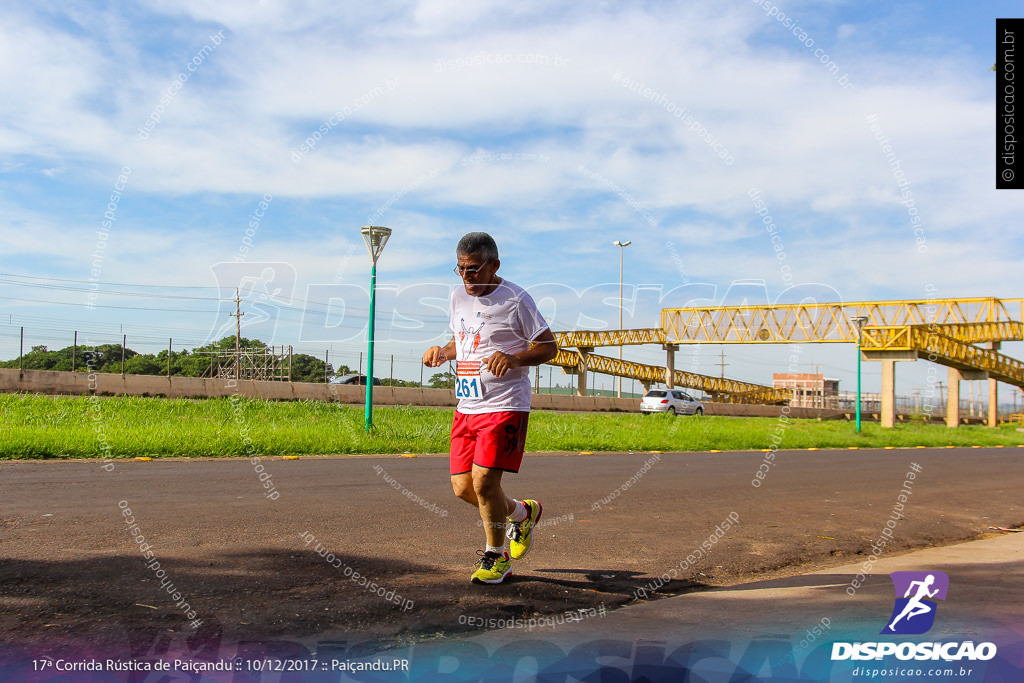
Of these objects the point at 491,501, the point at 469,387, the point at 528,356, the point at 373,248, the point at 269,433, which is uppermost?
the point at 373,248

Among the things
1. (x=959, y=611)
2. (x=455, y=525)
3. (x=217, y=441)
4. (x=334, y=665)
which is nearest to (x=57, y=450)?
(x=217, y=441)

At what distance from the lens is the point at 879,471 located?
12703 mm

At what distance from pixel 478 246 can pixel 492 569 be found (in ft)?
5.91

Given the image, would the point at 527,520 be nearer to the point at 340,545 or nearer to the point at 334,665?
the point at 340,545

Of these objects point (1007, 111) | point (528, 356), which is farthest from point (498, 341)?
point (1007, 111)

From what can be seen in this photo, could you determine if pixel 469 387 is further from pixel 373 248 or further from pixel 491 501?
pixel 373 248

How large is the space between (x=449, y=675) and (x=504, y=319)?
6.69 feet

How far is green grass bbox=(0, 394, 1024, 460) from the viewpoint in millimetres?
11586

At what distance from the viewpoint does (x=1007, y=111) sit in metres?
7.16

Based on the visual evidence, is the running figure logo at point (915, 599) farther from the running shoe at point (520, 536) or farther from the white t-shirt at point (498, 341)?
the white t-shirt at point (498, 341)

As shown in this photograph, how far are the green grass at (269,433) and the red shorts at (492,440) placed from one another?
8.30 m

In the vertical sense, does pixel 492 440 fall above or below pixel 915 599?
above

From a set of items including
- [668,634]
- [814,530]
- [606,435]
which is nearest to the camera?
[668,634]

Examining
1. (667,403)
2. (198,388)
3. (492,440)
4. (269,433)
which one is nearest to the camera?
(492,440)
